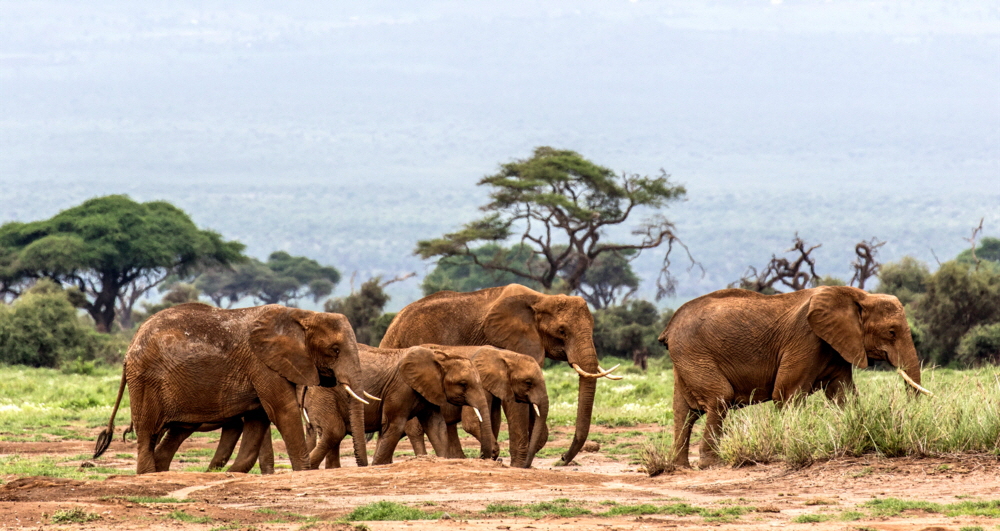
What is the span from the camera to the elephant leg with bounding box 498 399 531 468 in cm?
1416

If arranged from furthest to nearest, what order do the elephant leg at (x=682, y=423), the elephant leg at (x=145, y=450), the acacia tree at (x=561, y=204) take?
the acacia tree at (x=561, y=204)
the elephant leg at (x=682, y=423)
the elephant leg at (x=145, y=450)

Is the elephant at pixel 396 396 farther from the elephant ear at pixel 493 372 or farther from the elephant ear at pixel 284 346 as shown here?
the elephant ear at pixel 284 346

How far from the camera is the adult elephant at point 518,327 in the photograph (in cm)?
1491

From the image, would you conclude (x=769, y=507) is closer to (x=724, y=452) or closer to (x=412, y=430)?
(x=724, y=452)

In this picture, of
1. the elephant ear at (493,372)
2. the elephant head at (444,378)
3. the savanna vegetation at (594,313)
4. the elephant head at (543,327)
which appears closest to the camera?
the savanna vegetation at (594,313)

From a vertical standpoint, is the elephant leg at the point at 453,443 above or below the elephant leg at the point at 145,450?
below

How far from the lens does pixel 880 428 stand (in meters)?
11.7

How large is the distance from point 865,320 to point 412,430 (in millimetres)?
5233

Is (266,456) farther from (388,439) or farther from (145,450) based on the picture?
(388,439)

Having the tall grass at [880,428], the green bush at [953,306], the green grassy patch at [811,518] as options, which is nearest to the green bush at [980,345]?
the green bush at [953,306]

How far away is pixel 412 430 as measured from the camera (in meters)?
15.1

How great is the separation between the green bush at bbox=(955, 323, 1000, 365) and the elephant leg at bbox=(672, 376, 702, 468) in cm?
1751

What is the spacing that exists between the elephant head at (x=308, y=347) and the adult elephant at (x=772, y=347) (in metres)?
3.61

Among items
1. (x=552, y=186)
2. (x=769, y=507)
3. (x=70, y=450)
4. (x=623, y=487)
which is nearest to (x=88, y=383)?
(x=70, y=450)
